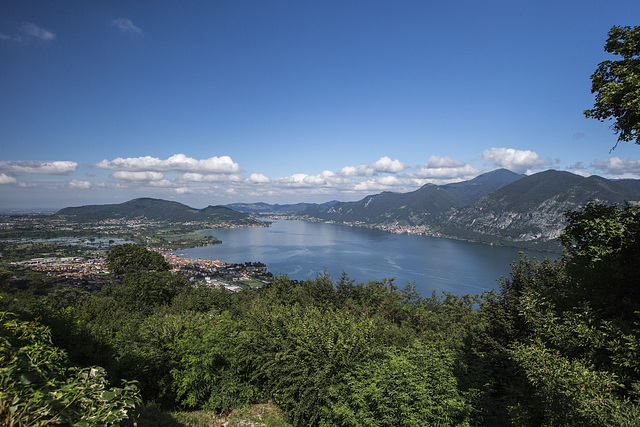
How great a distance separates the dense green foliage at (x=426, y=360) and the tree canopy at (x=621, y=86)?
5.72ft

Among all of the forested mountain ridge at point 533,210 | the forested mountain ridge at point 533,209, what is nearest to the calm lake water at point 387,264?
the forested mountain ridge at point 533,210

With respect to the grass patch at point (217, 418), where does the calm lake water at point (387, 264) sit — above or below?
below

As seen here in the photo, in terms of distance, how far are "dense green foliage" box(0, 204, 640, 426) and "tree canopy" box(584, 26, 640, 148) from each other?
174 cm

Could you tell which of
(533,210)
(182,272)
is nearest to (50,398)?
(182,272)

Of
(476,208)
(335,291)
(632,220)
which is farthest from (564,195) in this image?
(632,220)

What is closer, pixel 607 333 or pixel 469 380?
pixel 607 333

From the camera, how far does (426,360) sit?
25.8ft

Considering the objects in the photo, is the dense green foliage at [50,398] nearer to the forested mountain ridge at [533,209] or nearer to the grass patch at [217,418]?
the grass patch at [217,418]

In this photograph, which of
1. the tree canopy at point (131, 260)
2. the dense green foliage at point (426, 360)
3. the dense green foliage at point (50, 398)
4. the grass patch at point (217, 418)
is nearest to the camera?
the dense green foliage at point (50, 398)

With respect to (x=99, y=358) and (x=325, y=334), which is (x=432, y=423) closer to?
Answer: (x=325, y=334)

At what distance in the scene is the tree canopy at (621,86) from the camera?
5258mm

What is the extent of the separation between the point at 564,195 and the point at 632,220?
198m

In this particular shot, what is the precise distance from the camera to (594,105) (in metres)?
6.12

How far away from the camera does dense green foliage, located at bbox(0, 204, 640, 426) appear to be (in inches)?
196
